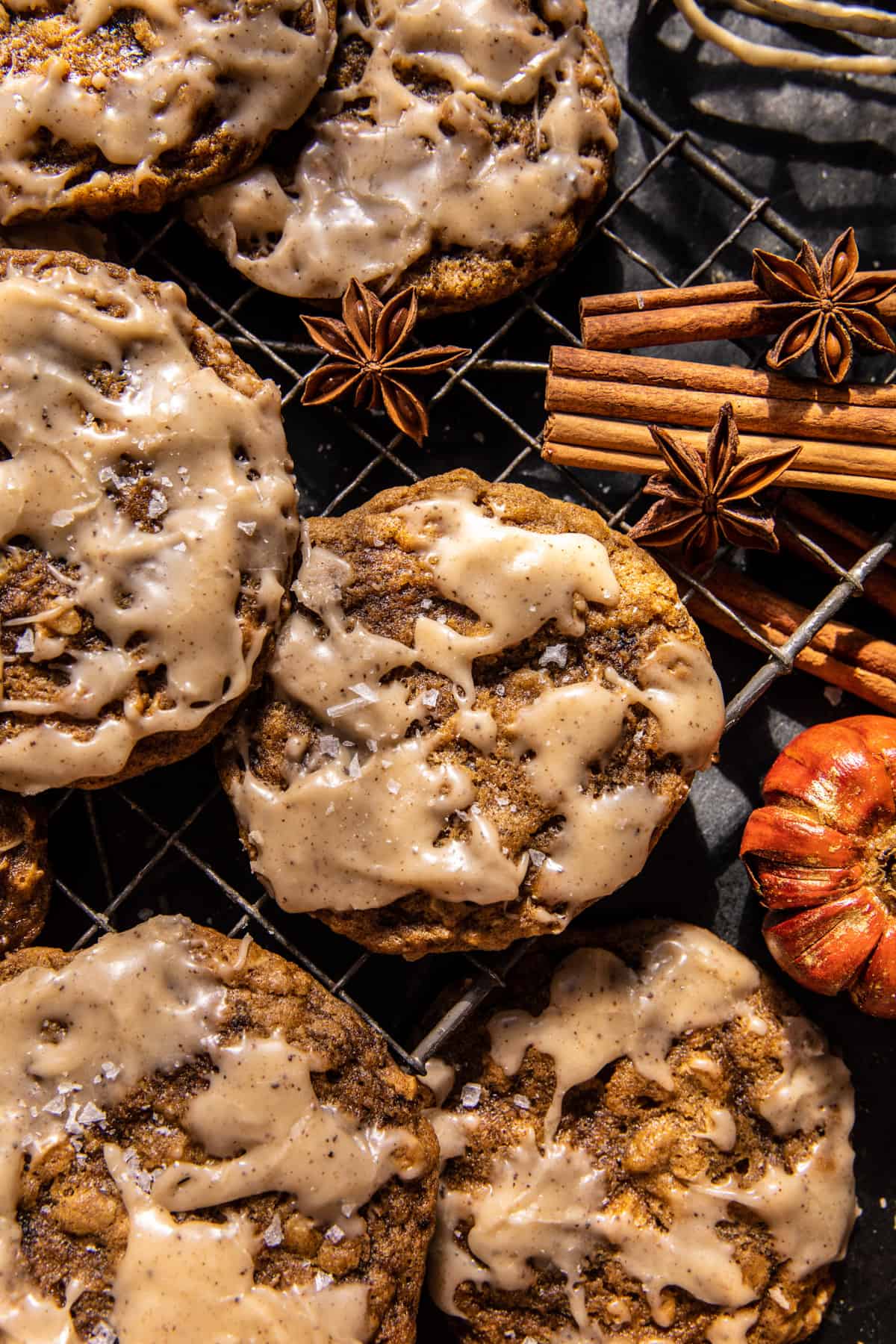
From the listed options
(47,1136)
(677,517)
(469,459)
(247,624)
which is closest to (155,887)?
(47,1136)

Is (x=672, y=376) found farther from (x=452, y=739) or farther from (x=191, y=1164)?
(x=191, y=1164)

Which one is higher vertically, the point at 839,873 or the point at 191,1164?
the point at 839,873

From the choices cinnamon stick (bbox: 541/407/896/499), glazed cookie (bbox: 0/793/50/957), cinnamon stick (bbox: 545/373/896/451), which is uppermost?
cinnamon stick (bbox: 545/373/896/451)

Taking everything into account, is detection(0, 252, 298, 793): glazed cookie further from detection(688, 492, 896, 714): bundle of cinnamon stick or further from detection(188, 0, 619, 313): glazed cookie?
detection(688, 492, 896, 714): bundle of cinnamon stick

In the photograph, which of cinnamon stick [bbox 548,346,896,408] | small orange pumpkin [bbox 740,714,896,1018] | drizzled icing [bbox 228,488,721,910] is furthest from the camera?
cinnamon stick [bbox 548,346,896,408]

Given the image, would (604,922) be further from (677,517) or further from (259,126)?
(259,126)

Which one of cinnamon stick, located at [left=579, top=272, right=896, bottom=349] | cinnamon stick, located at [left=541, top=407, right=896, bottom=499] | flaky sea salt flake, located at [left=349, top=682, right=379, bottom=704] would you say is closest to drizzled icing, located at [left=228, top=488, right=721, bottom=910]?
flaky sea salt flake, located at [left=349, top=682, right=379, bottom=704]

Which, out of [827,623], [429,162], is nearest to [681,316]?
[429,162]

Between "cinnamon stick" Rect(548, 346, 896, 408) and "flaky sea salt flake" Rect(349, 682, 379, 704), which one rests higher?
"cinnamon stick" Rect(548, 346, 896, 408)
